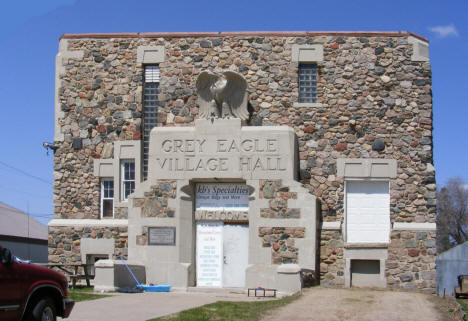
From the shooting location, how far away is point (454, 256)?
33.1m

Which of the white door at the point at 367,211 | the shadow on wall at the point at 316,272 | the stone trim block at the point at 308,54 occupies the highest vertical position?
the stone trim block at the point at 308,54

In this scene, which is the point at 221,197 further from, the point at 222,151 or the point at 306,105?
the point at 306,105

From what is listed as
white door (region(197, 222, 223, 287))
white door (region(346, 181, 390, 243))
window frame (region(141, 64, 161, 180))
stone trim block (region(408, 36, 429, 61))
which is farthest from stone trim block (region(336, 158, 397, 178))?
window frame (region(141, 64, 161, 180))

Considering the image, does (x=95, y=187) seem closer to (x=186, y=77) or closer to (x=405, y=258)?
(x=186, y=77)

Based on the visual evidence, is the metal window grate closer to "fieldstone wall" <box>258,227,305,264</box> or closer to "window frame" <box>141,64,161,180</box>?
"window frame" <box>141,64,161,180</box>

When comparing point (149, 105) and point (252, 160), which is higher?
point (149, 105)

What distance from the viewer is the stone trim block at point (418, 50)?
22469 millimetres

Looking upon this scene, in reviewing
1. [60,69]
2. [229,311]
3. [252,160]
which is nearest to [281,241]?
[252,160]

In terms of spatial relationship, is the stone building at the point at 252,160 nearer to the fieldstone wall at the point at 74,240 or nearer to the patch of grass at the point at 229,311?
the fieldstone wall at the point at 74,240

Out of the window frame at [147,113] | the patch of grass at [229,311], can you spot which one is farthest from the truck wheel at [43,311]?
the window frame at [147,113]

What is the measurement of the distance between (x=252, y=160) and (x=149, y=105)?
14.2 ft

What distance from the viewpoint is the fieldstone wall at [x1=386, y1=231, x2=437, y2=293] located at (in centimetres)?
2145

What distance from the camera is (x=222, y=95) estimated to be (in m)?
21.8

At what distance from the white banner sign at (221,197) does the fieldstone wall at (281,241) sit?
124 cm
